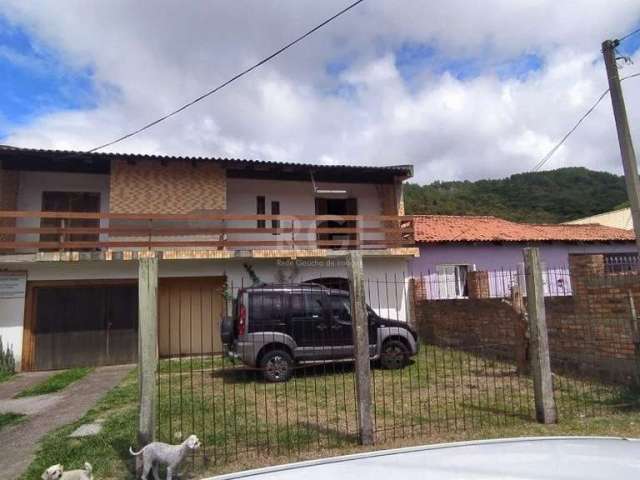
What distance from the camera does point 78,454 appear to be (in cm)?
445

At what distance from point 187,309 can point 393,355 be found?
6062 mm

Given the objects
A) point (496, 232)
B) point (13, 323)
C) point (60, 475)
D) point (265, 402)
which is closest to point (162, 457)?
point (60, 475)

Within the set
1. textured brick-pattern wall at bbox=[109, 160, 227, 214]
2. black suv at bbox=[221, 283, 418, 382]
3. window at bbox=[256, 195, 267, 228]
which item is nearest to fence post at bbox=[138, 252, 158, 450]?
black suv at bbox=[221, 283, 418, 382]

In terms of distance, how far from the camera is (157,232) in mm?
12102

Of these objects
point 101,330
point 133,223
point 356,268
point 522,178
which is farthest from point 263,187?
point 522,178

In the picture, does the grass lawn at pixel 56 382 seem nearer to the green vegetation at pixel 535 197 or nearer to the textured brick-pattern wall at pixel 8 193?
the textured brick-pattern wall at pixel 8 193

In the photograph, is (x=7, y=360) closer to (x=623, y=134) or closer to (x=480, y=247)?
(x=623, y=134)

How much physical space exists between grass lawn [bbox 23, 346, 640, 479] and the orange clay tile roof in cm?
835

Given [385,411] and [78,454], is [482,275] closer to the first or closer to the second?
[385,411]

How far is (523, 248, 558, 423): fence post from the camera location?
4.95 m

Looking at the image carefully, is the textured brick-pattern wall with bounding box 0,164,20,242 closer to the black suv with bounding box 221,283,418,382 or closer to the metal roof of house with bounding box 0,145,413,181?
the metal roof of house with bounding box 0,145,413,181

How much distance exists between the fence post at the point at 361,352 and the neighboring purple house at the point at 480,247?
29.9 ft

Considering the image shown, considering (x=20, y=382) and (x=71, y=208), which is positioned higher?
(x=71, y=208)

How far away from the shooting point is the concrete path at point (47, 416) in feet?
14.9
